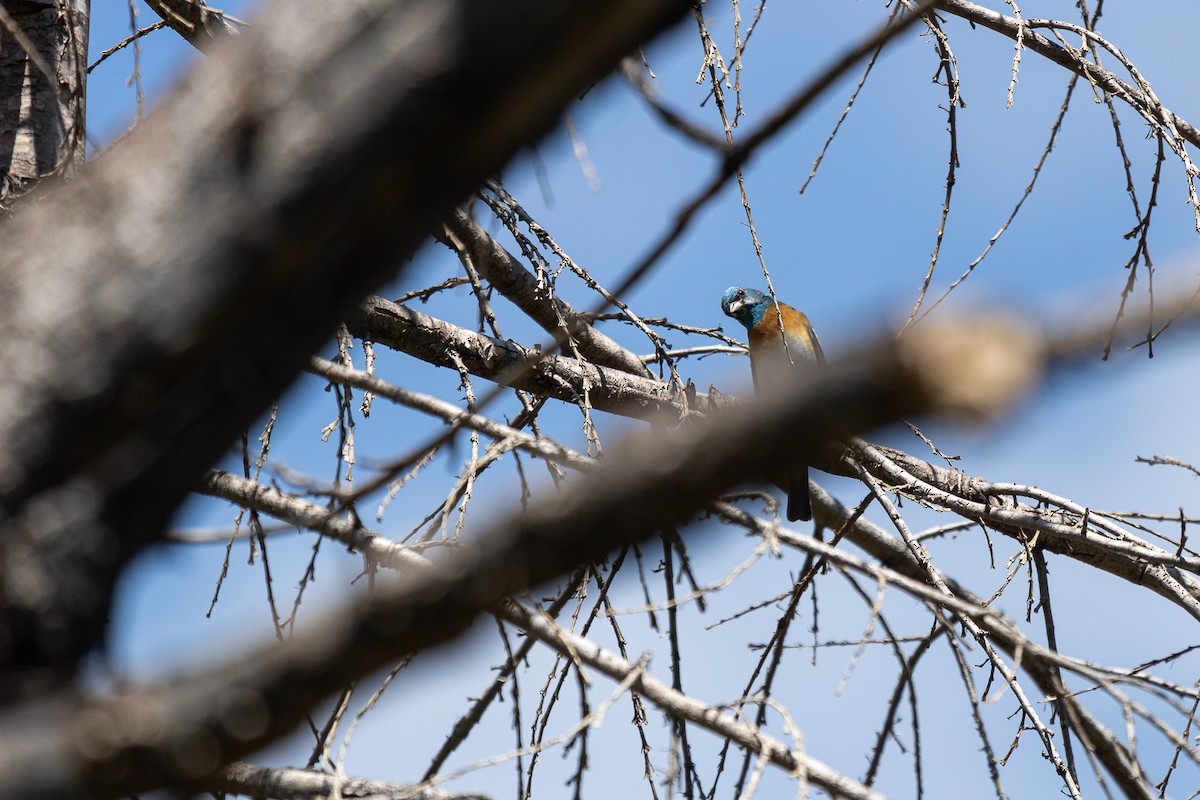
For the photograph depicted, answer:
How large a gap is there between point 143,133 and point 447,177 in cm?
28

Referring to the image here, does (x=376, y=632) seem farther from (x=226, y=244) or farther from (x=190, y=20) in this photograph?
(x=190, y=20)

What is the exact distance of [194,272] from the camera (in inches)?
29.4

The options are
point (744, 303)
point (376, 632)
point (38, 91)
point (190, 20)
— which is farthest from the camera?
point (744, 303)

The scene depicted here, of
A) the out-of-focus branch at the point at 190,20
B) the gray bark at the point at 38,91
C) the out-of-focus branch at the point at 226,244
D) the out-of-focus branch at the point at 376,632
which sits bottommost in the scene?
the out-of-focus branch at the point at 376,632

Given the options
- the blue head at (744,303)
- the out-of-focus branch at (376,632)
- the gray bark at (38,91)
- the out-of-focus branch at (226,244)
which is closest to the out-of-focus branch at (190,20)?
the gray bark at (38,91)

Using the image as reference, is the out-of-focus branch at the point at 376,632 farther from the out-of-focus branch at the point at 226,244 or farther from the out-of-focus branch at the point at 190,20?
the out-of-focus branch at the point at 190,20

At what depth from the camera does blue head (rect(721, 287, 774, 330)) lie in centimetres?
709

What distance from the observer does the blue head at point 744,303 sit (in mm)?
7090

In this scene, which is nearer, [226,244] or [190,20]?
[226,244]

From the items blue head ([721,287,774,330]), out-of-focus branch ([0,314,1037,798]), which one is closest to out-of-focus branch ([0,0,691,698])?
out-of-focus branch ([0,314,1037,798])

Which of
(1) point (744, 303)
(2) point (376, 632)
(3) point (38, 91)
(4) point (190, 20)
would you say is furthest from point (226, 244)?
(1) point (744, 303)

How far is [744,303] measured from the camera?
710cm

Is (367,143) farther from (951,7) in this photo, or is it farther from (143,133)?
(951,7)

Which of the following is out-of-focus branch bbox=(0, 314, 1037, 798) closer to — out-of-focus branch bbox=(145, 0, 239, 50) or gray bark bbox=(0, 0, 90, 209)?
gray bark bbox=(0, 0, 90, 209)
